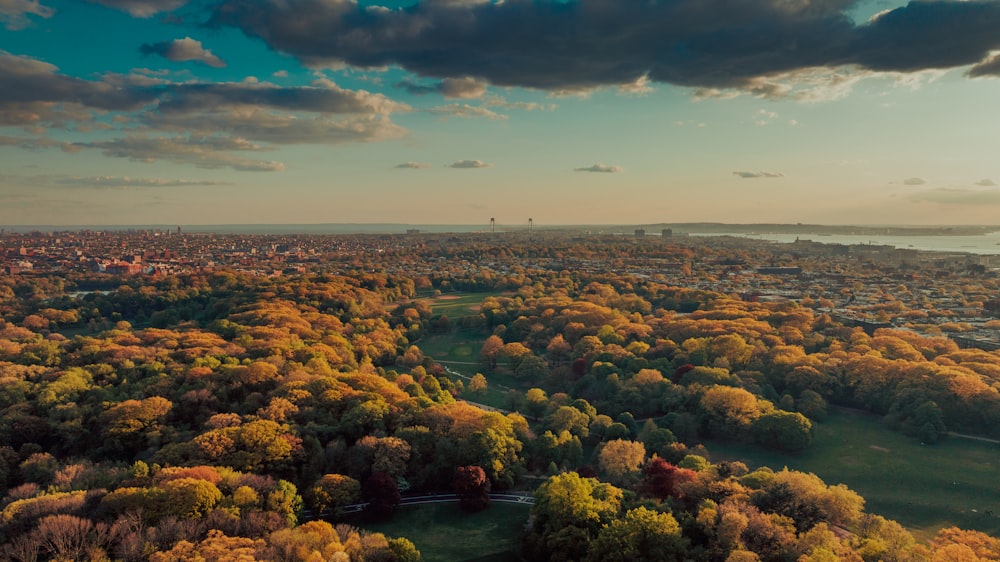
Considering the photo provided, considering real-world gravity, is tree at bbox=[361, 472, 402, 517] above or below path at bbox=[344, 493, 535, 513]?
above

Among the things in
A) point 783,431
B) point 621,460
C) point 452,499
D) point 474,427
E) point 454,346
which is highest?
point 474,427

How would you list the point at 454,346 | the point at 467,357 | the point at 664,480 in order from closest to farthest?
the point at 664,480, the point at 467,357, the point at 454,346

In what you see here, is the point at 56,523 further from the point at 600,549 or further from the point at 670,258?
the point at 670,258

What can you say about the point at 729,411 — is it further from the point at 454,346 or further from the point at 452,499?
the point at 454,346

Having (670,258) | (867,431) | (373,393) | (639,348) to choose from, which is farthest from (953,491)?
(670,258)

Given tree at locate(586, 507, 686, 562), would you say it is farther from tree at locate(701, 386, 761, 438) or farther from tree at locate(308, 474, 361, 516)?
tree at locate(701, 386, 761, 438)

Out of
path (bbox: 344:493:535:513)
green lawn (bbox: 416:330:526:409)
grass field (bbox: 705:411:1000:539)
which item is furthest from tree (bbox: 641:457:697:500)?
green lawn (bbox: 416:330:526:409)

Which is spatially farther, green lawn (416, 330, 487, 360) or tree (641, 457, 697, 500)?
green lawn (416, 330, 487, 360)

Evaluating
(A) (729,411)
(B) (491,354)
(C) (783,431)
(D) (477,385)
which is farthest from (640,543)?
(B) (491,354)
